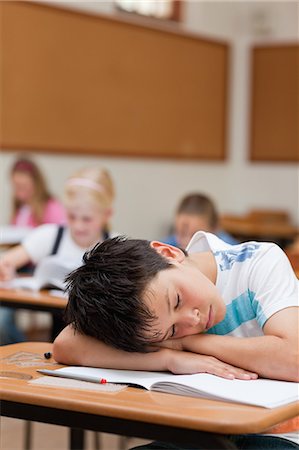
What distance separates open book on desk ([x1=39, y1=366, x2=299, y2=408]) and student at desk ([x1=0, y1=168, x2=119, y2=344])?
1878 millimetres

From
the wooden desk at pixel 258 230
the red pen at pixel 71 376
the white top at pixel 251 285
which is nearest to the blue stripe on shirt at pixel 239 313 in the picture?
the white top at pixel 251 285

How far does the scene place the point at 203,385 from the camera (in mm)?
1646

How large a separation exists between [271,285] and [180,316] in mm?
232

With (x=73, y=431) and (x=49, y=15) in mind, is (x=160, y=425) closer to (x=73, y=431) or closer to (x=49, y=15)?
(x=73, y=431)

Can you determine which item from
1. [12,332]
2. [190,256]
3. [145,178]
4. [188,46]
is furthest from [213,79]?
[190,256]

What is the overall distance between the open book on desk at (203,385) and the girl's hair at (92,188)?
82.0 inches

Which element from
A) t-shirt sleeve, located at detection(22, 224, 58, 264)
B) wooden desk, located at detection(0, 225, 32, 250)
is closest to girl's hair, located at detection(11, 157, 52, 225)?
wooden desk, located at detection(0, 225, 32, 250)

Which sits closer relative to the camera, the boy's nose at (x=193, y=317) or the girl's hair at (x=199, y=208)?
the boy's nose at (x=193, y=317)

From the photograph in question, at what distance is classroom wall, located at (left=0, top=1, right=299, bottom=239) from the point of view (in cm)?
793

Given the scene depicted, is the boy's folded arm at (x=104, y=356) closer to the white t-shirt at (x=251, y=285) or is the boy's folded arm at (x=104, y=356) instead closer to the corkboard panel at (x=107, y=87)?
the white t-shirt at (x=251, y=285)

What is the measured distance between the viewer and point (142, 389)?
66.2 inches

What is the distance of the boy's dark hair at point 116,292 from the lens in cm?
171

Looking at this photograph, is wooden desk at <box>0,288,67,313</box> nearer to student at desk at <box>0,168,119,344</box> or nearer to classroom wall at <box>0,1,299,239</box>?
student at desk at <box>0,168,119,344</box>

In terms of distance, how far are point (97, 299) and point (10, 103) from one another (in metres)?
5.24
